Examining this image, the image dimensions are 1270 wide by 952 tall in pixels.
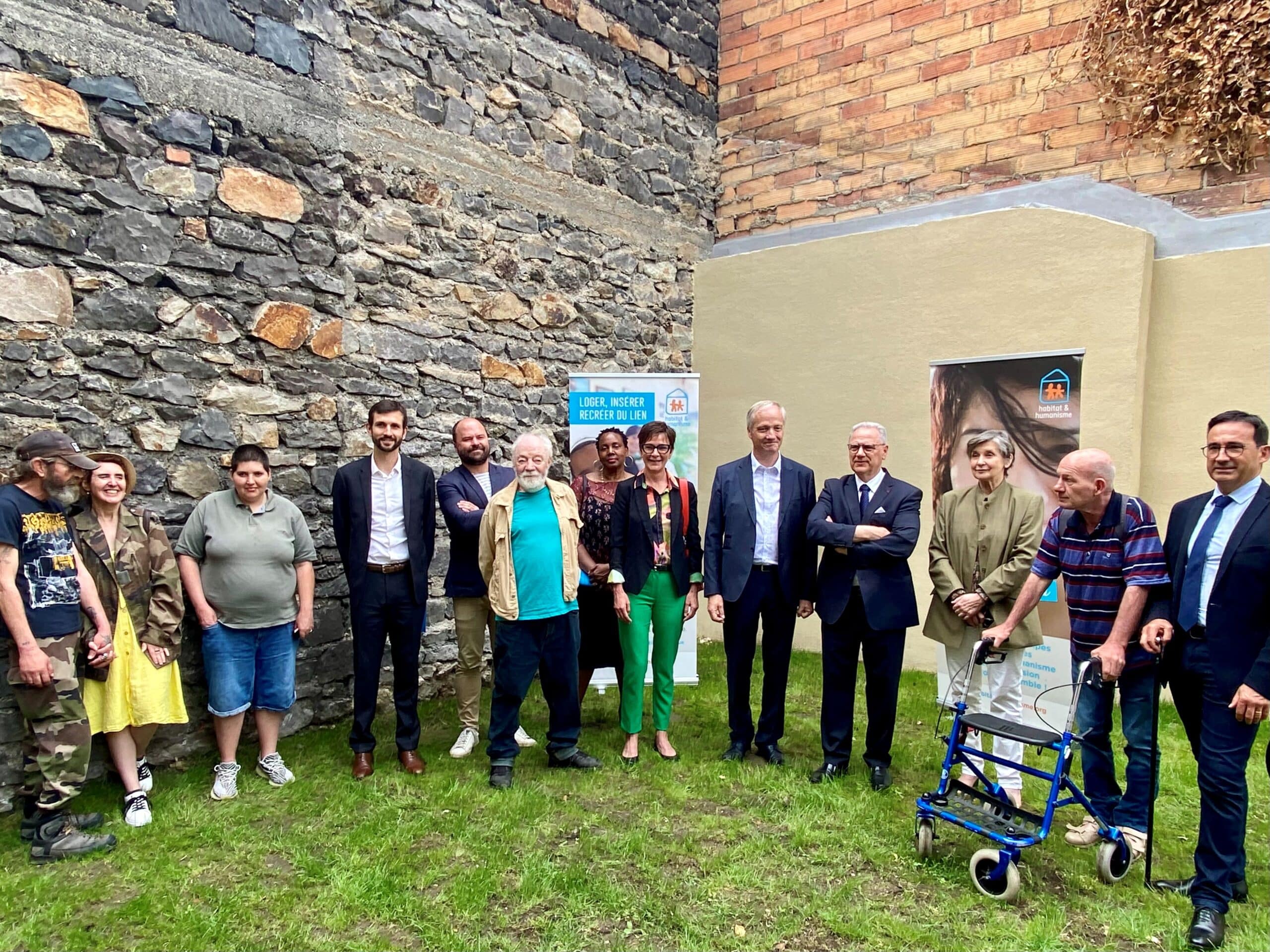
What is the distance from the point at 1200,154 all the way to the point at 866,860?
14.7 ft

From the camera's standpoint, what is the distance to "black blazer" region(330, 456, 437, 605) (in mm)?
4043

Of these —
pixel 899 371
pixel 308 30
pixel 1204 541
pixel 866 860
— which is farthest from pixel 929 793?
pixel 308 30

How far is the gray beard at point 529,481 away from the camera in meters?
3.90

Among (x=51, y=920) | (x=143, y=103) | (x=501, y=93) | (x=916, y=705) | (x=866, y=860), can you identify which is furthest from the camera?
(x=501, y=93)

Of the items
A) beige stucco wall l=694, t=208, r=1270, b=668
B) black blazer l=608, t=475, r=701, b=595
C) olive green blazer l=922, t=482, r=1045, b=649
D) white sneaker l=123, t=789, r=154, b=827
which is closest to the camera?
white sneaker l=123, t=789, r=154, b=827

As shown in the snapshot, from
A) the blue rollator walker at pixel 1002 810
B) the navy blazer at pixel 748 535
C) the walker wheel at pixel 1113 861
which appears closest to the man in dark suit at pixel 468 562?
the navy blazer at pixel 748 535

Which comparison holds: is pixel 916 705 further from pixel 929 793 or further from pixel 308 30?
pixel 308 30

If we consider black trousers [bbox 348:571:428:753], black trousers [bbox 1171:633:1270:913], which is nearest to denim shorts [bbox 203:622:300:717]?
black trousers [bbox 348:571:428:753]

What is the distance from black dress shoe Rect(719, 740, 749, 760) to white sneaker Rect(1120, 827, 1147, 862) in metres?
1.67

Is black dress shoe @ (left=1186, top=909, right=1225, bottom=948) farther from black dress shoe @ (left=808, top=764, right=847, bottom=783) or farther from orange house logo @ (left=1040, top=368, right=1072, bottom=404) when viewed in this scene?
orange house logo @ (left=1040, top=368, right=1072, bottom=404)

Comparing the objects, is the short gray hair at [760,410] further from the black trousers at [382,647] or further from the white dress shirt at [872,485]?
the black trousers at [382,647]

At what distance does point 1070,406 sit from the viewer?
5156mm

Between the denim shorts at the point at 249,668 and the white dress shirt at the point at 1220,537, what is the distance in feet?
12.2

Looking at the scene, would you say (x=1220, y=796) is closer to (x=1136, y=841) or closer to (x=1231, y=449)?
(x=1136, y=841)
